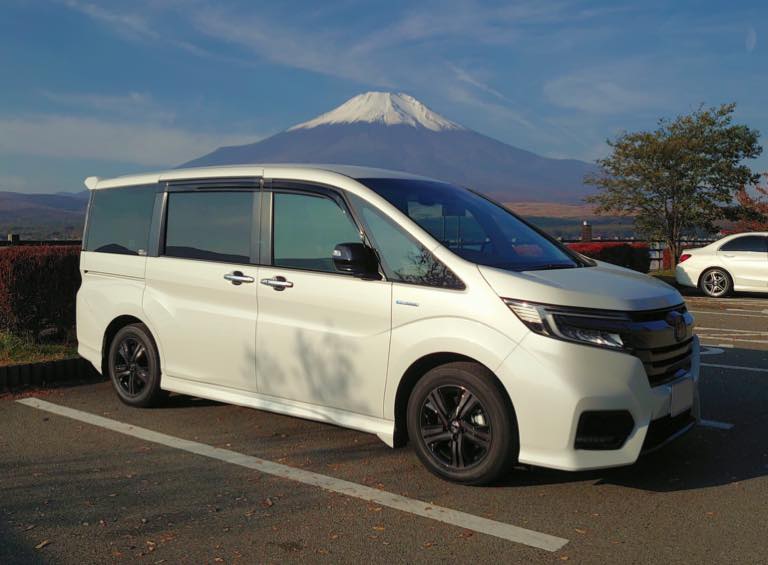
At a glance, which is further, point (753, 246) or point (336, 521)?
point (753, 246)

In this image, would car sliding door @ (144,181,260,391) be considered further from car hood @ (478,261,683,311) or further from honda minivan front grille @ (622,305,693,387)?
honda minivan front grille @ (622,305,693,387)

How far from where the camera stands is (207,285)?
18.5 feet

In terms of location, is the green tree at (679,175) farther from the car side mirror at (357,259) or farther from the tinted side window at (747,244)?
the car side mirror at (357,259)

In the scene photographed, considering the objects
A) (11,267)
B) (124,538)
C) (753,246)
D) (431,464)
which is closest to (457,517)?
(431,464)

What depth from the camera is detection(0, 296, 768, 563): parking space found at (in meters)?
3.63

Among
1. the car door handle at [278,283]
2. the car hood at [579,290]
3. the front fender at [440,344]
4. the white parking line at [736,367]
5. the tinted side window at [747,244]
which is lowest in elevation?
the white parking line at [736,367]

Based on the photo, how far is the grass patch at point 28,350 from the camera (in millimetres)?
7457

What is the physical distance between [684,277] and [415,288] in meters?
13.8

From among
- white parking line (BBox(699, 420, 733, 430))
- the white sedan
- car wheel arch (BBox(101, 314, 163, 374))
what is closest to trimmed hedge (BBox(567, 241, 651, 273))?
the white sedan

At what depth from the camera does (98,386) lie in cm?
720

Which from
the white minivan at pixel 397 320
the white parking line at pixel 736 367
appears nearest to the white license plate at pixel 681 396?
the white minivan at pixel 397 320

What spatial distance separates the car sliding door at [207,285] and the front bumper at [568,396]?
198 centimetres

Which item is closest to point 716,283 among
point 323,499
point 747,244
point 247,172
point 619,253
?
point 747,244

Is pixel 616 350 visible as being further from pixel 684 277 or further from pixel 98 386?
pixel 684 277
